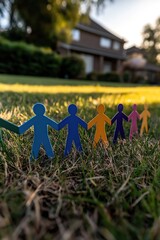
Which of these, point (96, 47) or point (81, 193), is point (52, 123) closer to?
point (81, 193)

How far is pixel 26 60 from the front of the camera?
727 inches

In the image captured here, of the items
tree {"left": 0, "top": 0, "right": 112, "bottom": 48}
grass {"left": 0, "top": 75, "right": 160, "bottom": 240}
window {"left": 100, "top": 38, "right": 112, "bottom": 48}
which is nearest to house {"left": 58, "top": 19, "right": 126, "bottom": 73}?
window {"left": 100, "top": 38, "right": 112, "bottom": 48}

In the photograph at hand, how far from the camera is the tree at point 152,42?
213 feet

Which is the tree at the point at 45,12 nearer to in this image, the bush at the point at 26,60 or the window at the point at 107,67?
the bush at the point at 26,60

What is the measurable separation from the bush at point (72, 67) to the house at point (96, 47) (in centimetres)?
797

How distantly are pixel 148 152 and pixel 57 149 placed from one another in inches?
21.2

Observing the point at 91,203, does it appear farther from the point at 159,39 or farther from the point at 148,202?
the point at 159,39

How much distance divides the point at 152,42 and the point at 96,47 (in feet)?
122

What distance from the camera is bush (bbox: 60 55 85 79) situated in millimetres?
19812

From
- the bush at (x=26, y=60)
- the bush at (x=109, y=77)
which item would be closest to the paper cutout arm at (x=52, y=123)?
the bush at (x=26, y=60)

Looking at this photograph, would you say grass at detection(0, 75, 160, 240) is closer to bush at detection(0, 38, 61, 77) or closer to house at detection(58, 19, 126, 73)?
bush at detection(0, 38, 61, 77)

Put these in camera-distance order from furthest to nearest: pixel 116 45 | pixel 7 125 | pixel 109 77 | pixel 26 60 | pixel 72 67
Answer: pixel 116 45
pixel 109 77
pixel 72 67
pixel 26 60
pixel 7 125

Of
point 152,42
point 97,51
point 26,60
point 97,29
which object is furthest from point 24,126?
point 152,42

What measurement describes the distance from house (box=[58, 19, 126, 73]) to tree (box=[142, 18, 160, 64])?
30.0 metres
